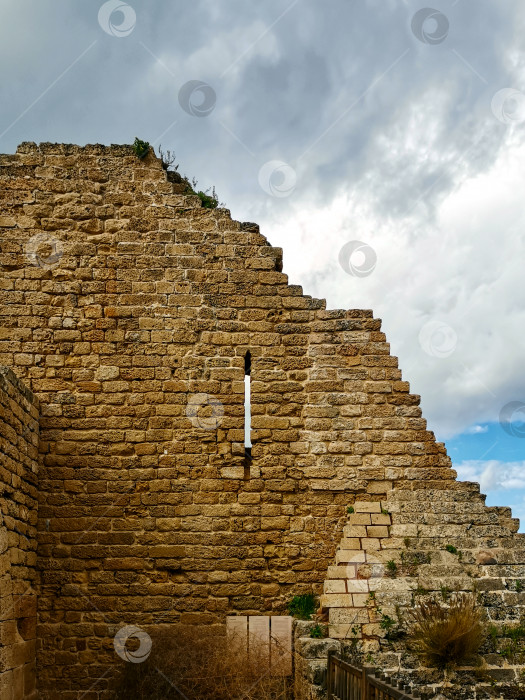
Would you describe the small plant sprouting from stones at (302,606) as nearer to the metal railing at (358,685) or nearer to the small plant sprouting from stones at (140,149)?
the metal railing at (358,685)

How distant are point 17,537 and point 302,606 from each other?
3.03m

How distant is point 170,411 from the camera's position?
8.14m

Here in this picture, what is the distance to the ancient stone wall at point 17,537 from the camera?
21.6 ft

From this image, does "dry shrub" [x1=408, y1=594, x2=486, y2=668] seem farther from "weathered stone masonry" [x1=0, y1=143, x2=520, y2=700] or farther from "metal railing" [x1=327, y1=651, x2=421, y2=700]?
"weathered stone masonry" [x1=0, y1=143, x2=520, y2=700]

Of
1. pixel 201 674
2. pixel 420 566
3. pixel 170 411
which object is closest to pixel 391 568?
pixel 420 566

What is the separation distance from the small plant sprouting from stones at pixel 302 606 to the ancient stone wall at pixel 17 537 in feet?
8.89

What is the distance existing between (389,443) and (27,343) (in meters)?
4.29

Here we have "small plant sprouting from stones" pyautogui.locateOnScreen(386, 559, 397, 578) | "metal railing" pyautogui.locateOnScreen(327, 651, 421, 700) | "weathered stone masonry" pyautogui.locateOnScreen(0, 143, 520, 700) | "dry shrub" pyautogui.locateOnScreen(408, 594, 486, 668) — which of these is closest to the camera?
"metal railing" pyautogui.locateOnScreen(327, 651, 421, 700)

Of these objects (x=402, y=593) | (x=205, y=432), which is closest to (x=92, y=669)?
(x=205, y=432)

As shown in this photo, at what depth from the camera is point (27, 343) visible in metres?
8.27

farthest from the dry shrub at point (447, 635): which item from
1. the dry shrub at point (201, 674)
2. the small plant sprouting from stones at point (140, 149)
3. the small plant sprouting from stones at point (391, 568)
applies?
the small plant sprouting from stones at point (140, 149)

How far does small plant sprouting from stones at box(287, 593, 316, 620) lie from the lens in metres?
7.62

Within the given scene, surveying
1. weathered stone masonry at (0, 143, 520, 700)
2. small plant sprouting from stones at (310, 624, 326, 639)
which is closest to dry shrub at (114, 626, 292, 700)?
weathered stone masonry at (0, 143, 520, 700)

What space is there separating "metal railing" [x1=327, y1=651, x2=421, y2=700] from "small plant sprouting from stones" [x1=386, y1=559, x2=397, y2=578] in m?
1.25
